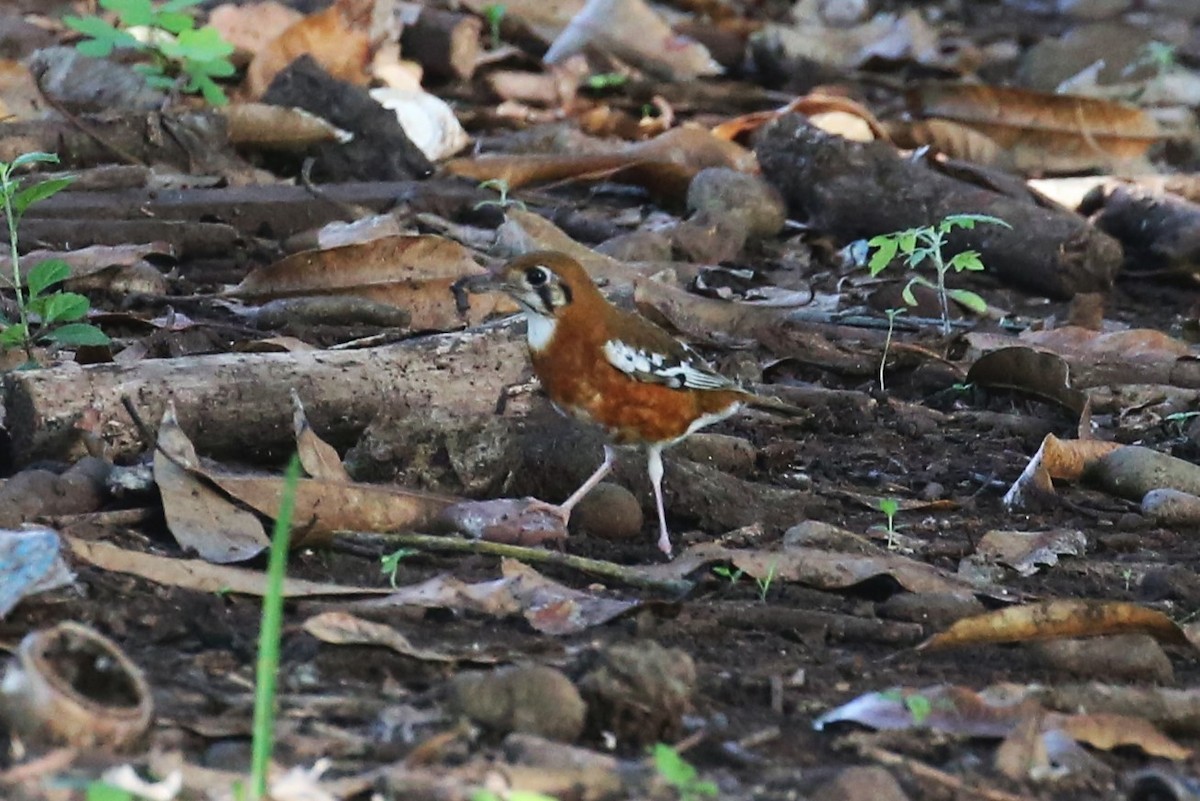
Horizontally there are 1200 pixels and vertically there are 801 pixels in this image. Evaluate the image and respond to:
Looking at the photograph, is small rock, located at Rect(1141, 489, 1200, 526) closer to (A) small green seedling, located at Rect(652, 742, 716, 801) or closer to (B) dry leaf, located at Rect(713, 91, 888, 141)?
(A) small green seedling, located at Rect(652, 742, 716, 801)

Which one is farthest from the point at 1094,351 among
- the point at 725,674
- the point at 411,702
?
the point at 411,702

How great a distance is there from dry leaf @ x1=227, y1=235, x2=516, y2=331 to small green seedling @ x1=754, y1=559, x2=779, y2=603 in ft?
6.66

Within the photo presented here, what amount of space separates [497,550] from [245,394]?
0.92 metres

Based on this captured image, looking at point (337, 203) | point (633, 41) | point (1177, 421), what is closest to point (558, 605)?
point (1177, 421)

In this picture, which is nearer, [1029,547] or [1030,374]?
[1029,547]

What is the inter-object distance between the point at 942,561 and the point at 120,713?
250cm

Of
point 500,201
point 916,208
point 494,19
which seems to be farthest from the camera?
point 494,19

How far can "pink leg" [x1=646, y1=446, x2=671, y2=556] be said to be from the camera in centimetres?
431

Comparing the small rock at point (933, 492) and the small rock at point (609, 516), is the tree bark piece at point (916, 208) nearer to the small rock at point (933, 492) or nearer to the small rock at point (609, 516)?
the small rock at point (933, 492)

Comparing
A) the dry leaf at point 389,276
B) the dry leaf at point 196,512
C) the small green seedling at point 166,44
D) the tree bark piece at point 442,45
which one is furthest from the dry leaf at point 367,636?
the tree bark piece at point 442,45

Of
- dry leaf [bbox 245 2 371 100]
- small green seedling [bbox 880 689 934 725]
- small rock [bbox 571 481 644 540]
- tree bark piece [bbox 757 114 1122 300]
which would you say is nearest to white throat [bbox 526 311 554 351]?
small rock [bbox 571 481 644 540]

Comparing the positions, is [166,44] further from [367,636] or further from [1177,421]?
[367,636]

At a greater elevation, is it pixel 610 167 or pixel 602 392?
pixel 602 392

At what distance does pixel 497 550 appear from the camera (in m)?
3.89
